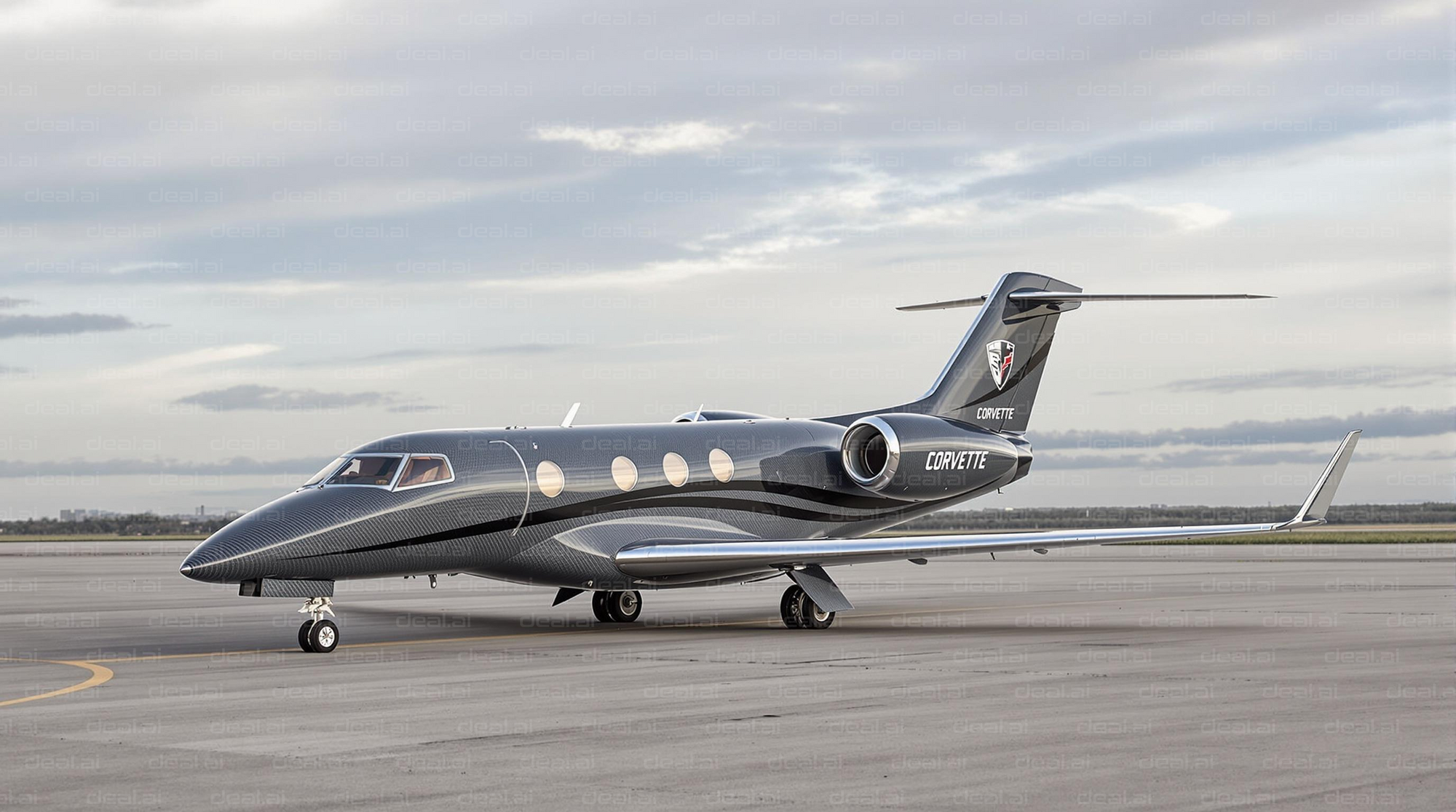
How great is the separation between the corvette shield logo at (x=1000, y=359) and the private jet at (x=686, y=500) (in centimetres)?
3

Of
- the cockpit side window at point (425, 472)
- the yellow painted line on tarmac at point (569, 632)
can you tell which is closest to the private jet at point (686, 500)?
the cockpit side window at point (425, 472)

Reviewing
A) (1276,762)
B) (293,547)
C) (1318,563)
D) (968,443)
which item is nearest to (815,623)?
(968,443)

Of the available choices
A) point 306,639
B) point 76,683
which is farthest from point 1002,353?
point 76,683

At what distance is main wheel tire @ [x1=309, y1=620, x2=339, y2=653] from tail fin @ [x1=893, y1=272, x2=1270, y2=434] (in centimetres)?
1211

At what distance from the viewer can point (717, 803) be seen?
26.6 feet

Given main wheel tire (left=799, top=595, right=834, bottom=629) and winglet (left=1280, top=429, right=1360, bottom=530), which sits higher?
winglet (left=1280, top=429, right=1360, bottom=530)

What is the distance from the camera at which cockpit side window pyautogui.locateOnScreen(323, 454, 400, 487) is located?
62.6 ft

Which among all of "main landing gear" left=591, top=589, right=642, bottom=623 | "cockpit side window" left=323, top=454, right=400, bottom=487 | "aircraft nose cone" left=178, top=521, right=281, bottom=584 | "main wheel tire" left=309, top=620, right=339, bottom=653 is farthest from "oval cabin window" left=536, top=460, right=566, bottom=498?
"aircraft nose cone" left=178, top=521, right=281, bottom=584

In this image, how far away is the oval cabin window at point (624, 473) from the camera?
21875 mm

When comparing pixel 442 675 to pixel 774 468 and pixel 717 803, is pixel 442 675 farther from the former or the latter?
pixel 774 468

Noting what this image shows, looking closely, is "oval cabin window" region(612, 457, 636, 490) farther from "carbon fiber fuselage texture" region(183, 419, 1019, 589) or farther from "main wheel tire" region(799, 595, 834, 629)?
"main wheel tire" region(799, 595, 834, 629)

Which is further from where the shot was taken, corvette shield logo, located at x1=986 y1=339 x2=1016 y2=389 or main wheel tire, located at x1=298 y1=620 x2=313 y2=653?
corvette shield logo, located at x1=986 y1=339 x2=1016 y2=389

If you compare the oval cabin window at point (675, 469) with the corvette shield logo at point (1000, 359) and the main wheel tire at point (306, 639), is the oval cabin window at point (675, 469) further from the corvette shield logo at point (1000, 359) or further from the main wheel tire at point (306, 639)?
the corvette shield logo at point (1000, 359)

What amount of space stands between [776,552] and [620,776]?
11945mm
